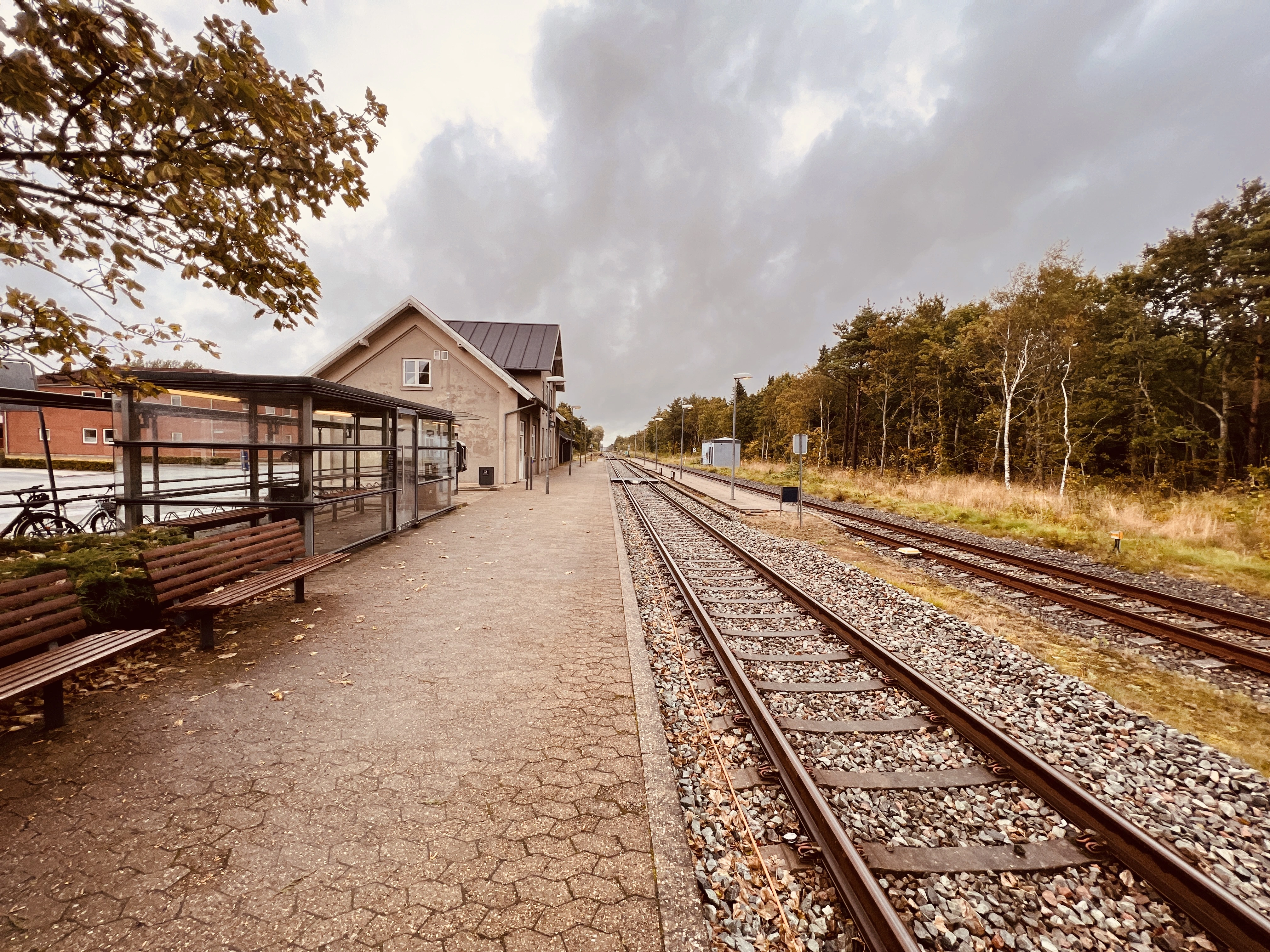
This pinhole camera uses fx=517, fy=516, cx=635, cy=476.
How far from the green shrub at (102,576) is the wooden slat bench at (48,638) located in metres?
0.34

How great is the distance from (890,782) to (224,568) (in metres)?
6.65

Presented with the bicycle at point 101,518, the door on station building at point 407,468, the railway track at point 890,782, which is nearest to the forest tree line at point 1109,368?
the railway track at point 890,782

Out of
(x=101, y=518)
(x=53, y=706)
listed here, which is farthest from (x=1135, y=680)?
(x=101, y=518)

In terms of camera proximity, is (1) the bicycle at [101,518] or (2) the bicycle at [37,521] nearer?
(2) the bicycle at [37,521]

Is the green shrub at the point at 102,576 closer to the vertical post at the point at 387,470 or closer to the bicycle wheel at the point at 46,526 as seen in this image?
the vertical post at the point at 387,470

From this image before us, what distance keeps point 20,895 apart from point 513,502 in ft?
54.0

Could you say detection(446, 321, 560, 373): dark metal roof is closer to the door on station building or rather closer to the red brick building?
the door on station building

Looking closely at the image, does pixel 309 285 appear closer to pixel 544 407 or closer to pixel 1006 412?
pixel 544 407

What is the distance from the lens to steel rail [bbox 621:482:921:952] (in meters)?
2.15

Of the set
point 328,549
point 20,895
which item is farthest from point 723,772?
point 328,549

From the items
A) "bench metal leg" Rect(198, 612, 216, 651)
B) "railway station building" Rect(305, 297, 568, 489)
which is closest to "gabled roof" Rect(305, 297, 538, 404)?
"railway station building" Rect(305, 297, 568, 489)

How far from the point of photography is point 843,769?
3.48 metres

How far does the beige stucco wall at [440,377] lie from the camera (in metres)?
23.5

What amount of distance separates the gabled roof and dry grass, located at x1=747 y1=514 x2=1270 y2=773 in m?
18.9
